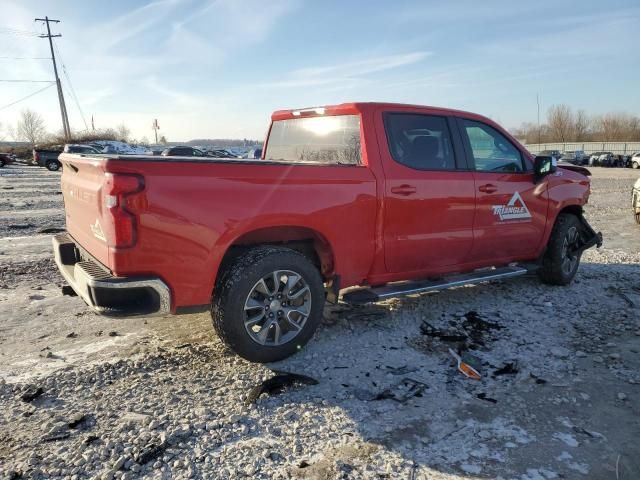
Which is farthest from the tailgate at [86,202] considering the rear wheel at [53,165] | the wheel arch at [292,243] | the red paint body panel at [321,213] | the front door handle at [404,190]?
the rear wheel at [53,165]

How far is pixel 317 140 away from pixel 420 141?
3.35 feet

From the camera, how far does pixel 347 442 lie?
9.13 feet

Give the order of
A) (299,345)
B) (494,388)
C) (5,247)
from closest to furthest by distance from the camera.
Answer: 1. (494,388)
2. (299,345)
3. (5,247)

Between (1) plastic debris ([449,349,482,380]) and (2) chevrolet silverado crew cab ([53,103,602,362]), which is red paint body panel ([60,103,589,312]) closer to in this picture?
(2) chevrolet silverado crew cab ([53,103,602,362])

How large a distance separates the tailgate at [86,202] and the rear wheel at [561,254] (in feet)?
16.2

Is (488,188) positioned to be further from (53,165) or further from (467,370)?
(53,165)

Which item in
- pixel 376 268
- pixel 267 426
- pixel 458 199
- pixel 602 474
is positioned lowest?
pixel 602 474

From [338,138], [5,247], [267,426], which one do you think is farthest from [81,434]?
[5,247]

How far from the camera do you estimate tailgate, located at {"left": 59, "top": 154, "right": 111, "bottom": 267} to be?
10.5 feet

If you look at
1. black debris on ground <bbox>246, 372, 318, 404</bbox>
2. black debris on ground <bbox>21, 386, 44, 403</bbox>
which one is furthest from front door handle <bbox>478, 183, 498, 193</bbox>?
black debris on ground <bbox>21, 386, 44, 403</bbox>

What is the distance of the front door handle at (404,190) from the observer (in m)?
4.17

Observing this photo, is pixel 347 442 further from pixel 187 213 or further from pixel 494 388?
pixel 187 213

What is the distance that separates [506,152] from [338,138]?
78.5 inches

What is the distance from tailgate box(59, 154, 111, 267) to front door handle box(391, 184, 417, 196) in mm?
2311
